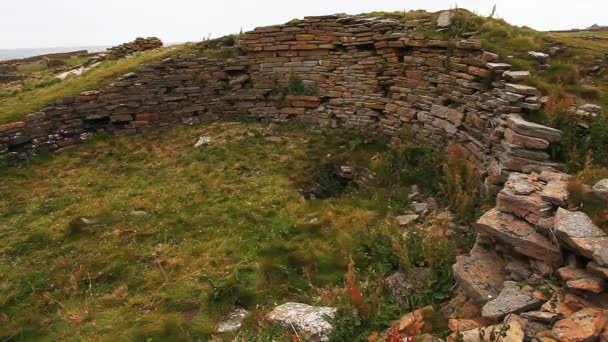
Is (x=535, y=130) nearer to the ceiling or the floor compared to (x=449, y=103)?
nearer to the floor

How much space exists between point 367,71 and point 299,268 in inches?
263

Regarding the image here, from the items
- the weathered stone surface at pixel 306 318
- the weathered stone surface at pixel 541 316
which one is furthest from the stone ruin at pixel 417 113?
the weathered stone surface at pixel 306 318

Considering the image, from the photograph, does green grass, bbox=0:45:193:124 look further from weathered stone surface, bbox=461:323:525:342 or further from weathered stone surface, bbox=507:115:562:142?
weathered stone surface, bbox=461:323:525:342

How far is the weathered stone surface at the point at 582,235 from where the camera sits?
4227 mm

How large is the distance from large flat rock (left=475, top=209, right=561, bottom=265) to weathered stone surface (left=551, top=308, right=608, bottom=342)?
2.86 feet

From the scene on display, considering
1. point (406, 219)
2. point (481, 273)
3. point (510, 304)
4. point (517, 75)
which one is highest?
point (517, 75)

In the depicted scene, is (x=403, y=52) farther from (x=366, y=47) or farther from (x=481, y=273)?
(x=481, y=273)

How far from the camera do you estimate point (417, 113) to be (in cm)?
1062

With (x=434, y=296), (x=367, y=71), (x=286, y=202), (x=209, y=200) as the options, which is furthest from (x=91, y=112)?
(x=434, y=296)

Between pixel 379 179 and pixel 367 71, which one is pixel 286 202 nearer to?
pixel 379 179

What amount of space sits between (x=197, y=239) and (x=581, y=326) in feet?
20.5

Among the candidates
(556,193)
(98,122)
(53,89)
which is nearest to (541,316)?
(556,193)

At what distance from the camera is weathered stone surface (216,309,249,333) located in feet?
19.5

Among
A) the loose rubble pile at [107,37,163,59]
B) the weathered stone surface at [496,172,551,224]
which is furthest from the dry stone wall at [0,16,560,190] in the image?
the loose rubble pile at [107,37,163,59]
